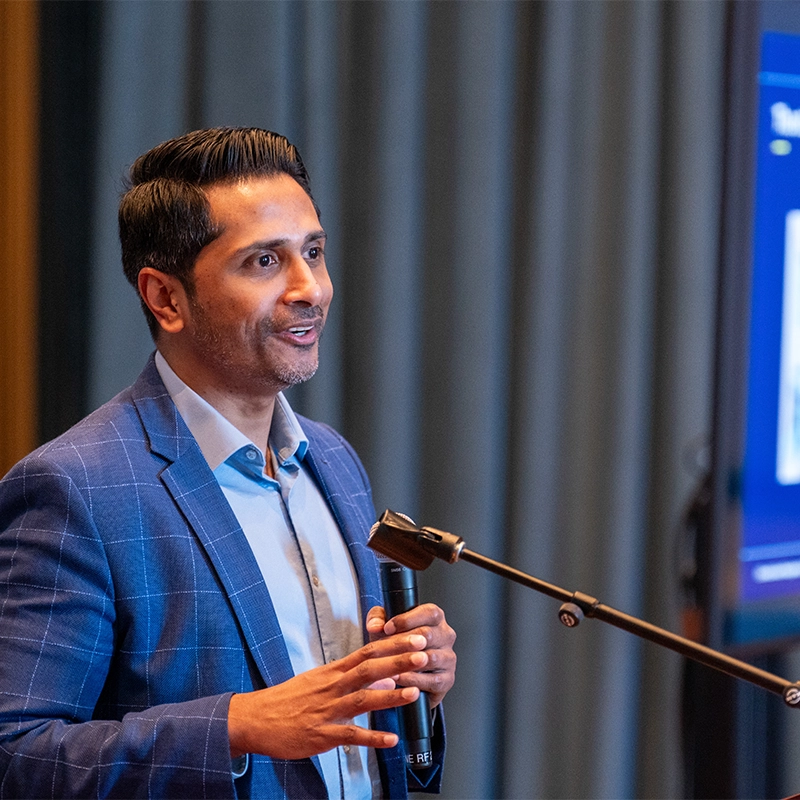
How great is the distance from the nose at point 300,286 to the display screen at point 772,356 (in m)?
0.77

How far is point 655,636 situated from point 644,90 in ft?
5.62

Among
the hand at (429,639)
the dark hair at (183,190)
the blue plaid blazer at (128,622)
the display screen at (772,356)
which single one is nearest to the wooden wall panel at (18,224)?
the dark hair at (183,190)

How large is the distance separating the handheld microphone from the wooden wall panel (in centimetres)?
113

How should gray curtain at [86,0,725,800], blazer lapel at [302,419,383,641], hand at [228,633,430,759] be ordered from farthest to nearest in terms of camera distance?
1. gray curtain at [86,0,725,800]
2. blazer lapel at [302,419,383,641]
3. hand at [228,633,430,759]

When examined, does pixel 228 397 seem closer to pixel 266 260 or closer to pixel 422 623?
pixel 266 260

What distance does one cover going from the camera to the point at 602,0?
90.3 inches

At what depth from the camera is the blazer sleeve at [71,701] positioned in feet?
3.33

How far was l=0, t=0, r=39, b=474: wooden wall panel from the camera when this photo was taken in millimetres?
1890

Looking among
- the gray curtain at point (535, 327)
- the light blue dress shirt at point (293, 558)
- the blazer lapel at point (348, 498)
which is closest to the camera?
the light blue dress shirt at point (293, 558)

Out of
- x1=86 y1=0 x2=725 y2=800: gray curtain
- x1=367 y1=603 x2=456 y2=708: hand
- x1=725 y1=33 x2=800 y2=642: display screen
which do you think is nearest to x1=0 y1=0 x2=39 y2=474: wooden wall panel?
x1=86 y1=0 x2=725 y2=800: gray curtain

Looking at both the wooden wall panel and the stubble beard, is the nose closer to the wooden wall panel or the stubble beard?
the stubble beard

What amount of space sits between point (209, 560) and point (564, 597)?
0.44 meters

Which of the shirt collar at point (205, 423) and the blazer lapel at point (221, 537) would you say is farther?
the shirt collar at point (205, 423)

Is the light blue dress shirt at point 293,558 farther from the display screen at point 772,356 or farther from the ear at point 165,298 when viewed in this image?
the display screen at point 772,356
